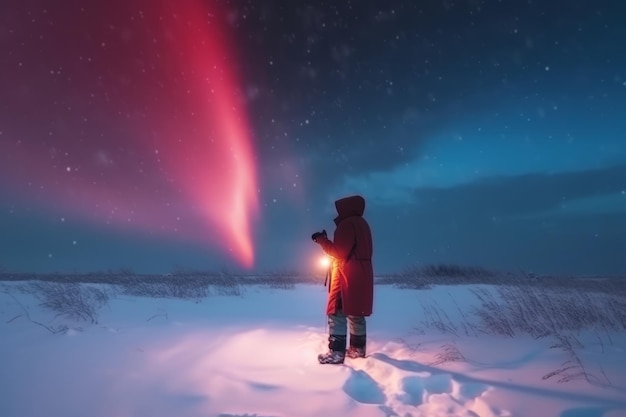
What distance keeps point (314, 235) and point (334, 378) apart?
186 cm

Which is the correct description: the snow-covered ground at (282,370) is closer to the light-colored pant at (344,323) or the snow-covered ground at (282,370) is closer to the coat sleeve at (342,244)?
the light-colored pant at (344,323)

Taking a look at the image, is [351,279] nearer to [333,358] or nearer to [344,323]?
[344,323]

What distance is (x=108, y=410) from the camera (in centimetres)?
372

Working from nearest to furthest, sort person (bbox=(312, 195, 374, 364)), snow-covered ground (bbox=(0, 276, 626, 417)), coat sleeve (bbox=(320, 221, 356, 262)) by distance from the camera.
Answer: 1. snow-covered ground (bbox=(0, 276, 626, 417))
2. person (bbox=(312, 195, 374, 364))
3. coat sleeve (bbox=(320, 221, 356, 262))

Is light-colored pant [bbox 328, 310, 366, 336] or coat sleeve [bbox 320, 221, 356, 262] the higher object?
coat sleeve [bbox 320, 221, 356, 262]

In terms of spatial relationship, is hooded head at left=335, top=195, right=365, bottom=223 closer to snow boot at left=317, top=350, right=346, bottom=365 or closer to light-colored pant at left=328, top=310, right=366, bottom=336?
light-colored pant at left=328, top=310, right=366, bottom=336

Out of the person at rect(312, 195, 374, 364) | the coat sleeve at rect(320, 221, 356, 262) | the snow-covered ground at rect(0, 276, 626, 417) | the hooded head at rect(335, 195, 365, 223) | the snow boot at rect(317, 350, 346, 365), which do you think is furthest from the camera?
the hooded head at rect(335, 195, 365, 223)

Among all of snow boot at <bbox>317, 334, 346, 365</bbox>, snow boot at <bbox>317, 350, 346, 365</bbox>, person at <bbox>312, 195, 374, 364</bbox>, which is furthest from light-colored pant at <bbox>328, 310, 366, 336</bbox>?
snow boot at <bbox>317, 350, 346, 365</bbox>

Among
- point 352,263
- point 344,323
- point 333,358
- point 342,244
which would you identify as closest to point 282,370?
point 333,358

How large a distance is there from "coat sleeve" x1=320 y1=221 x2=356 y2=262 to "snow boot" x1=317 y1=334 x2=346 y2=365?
0.99 meters

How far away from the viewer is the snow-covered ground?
3762 mm

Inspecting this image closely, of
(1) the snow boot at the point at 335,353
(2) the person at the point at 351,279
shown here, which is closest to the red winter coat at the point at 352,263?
(2) the person at the point at 351,279

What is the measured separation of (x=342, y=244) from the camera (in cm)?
567

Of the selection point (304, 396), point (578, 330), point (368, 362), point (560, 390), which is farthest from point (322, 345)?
point (578, 330)
